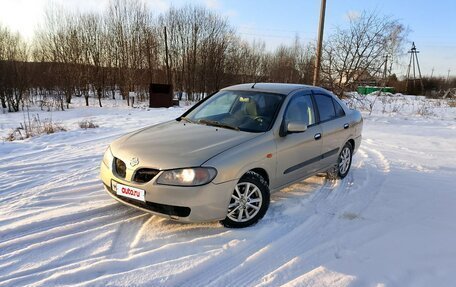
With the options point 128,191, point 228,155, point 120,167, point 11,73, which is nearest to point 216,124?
point 228,155

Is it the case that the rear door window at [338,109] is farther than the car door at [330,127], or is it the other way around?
the rear door window at [338,109]

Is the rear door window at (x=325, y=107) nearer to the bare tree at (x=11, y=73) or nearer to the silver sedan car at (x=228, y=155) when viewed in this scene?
the silver sedan car at (x=228, y=155)

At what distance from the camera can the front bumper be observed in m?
3.06

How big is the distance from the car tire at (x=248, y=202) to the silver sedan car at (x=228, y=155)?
11 millimetres

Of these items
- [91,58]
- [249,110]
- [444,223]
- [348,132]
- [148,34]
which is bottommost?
[444,223]

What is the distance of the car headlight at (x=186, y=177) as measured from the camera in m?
3.07

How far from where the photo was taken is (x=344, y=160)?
5.43 metres

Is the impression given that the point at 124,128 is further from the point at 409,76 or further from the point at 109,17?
the point at 409,76

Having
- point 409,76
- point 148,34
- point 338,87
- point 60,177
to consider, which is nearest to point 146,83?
point 148,34

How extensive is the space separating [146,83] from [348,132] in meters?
23.9

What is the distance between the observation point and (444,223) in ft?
12.7

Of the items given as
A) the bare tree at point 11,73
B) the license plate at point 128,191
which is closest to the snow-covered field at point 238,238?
the license plate at point 128,191

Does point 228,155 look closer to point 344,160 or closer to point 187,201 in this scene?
point 187,201

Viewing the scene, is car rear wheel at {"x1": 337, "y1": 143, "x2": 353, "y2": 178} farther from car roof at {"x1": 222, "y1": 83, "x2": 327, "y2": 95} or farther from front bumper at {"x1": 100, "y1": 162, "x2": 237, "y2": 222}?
front bumper at {"x1": 100, "y1": 162, "x2": 237, "y2": 222}
